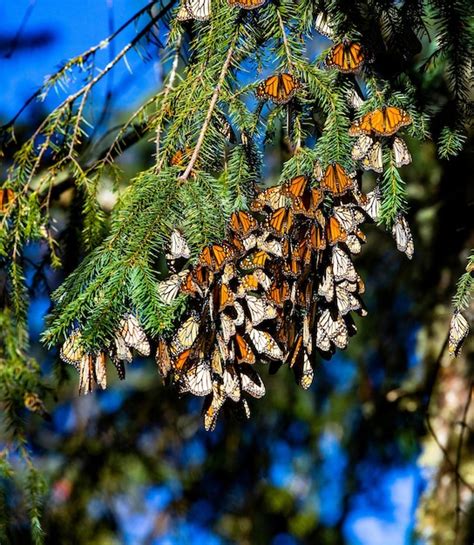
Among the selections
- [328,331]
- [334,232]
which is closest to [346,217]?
[334,232]

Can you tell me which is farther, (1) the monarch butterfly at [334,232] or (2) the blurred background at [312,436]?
(2) the blurred background at [312,436]

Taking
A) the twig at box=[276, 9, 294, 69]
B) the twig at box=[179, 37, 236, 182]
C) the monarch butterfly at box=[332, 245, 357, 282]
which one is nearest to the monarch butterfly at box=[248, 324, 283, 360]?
the monarch butterfly at box=[332, 245, 357, 282]

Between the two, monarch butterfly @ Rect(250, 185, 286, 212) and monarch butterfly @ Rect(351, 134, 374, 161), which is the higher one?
monarch butterfly @ Rect(351, 134, 374, 161)

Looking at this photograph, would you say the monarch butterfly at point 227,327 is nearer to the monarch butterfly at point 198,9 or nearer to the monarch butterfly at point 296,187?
the monarch butterfly at point 296,187

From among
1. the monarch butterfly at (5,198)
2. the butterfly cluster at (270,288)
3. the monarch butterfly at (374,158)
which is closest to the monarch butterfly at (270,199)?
the butterfly cluster at (270,288)

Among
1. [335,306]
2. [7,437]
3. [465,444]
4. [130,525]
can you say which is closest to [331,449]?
[465,444]

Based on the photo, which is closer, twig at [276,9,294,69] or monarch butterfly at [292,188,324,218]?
monarch butterfly at [292,188,324,218]

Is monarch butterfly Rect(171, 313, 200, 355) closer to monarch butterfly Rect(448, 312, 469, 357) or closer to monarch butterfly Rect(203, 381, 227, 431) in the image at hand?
monarch butterfly Rect(203, 381, 227, 431)
